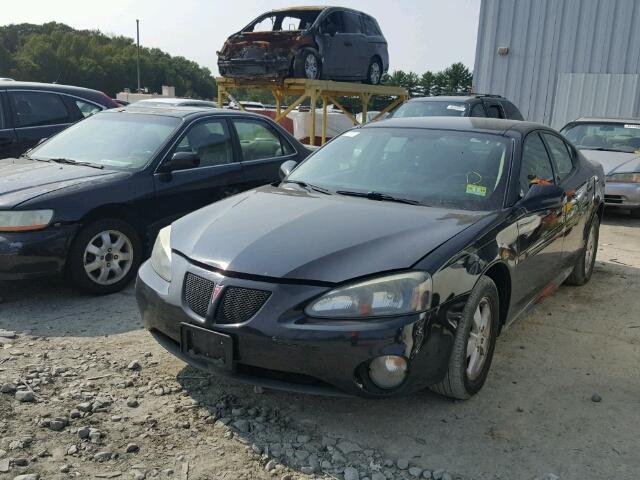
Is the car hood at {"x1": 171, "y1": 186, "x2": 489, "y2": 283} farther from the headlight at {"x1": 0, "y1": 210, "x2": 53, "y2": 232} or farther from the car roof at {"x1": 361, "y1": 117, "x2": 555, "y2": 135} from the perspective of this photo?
the headlight at {"x1": 0, "y1": 210, "x2": 53, "y2": 232}

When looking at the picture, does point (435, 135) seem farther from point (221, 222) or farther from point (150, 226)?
point (150, 226)

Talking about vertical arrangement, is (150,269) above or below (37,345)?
above

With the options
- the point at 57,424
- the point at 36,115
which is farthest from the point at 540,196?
the point at 36,115

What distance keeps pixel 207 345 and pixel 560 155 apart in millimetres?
3230

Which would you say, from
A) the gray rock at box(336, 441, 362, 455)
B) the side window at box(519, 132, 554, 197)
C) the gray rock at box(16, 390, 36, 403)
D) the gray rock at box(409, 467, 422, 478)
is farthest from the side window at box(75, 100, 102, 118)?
the gray rock at box(409, 467, 422, 478)

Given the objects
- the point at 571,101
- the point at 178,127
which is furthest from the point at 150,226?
the point at 571,101

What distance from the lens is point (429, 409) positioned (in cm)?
320

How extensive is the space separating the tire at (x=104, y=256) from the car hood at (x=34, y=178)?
0.40 m

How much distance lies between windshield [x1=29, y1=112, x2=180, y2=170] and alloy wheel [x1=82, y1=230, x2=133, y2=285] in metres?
0.64

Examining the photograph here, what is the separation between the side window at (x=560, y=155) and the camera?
457 centimetres

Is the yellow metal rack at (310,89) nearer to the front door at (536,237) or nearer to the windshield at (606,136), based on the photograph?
the windshield at (606,136)

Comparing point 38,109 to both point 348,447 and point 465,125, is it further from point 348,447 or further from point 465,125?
point 348,447

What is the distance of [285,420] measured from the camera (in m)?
3.05

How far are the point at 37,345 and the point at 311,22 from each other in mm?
10392
